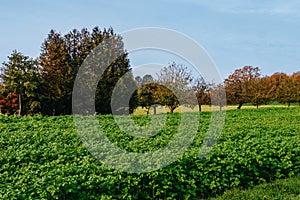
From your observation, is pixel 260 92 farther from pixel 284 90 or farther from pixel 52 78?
pixel 52 78

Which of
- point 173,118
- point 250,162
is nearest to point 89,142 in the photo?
point 250,162

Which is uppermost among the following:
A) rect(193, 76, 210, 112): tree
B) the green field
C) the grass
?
rect(193, 76, 210, 112): tree

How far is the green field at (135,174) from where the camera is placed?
3717 mm

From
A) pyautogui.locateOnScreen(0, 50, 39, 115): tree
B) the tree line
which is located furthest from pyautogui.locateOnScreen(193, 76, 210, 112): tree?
pyautogui.locateOnScreen(0, 50, 39, 115): tree

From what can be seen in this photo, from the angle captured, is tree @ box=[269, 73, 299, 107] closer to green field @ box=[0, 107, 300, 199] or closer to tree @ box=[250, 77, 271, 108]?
tree @ box=[250, 77, 271, 108]

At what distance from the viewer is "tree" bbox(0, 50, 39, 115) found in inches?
597

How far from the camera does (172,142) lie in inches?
233

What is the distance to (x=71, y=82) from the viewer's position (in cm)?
1630

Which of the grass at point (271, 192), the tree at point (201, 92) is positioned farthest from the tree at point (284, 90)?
the grass at point (271, 192)

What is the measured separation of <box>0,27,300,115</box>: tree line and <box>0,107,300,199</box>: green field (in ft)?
30.3

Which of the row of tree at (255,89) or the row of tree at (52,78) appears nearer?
the row of tree at (52,78)

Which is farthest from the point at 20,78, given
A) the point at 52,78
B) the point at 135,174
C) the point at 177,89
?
the point at 135,174

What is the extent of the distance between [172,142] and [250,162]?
1.55 metres

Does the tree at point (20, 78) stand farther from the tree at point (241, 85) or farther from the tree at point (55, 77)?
the tree at point (241, 85)
